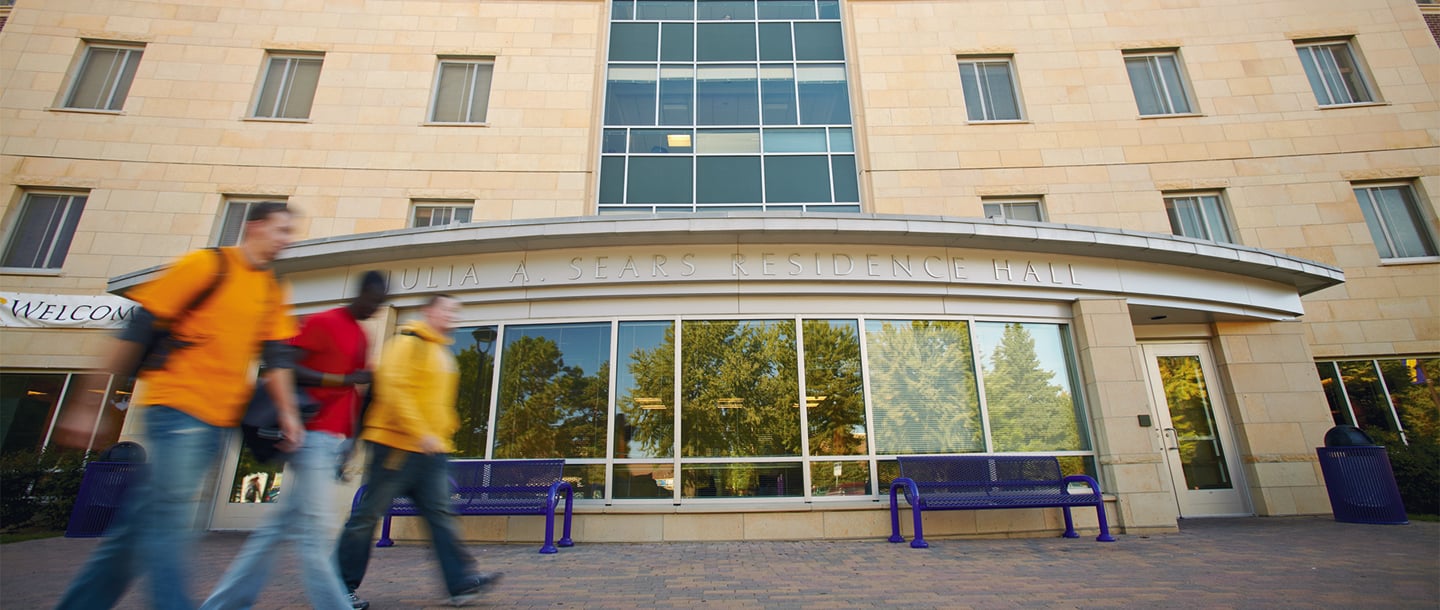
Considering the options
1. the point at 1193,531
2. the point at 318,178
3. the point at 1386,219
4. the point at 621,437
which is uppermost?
the point at 318,178

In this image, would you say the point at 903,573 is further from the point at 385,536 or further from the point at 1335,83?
the point at 1335,83

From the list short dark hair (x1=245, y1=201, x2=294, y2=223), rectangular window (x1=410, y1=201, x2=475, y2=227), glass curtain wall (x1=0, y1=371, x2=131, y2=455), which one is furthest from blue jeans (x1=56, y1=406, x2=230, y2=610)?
glass curtain wall (x1=0, y1=371, x2=131, y2=455)

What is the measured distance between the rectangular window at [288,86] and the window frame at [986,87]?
14919 millimetres

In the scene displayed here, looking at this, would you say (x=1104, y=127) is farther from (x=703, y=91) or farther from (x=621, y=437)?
(x=621, y=437)

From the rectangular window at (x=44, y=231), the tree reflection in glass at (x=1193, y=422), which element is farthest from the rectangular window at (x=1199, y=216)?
the rectangular window at (x=44, y=231)

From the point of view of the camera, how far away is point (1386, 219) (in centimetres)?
A: 1169

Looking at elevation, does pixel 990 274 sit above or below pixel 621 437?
above

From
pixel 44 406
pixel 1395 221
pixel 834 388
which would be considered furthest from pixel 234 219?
pixel 1395 221

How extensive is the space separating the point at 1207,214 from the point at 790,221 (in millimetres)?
10168

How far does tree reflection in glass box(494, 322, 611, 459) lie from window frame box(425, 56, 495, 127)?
6.95 metres

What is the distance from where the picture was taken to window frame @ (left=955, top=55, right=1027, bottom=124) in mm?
12852

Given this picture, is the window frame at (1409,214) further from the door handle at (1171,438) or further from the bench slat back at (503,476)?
the bench slat back at (503,476)

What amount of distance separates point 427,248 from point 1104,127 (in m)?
13.7

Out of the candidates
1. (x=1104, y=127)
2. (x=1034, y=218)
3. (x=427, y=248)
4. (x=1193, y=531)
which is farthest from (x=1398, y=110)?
(x=427, y=248)
